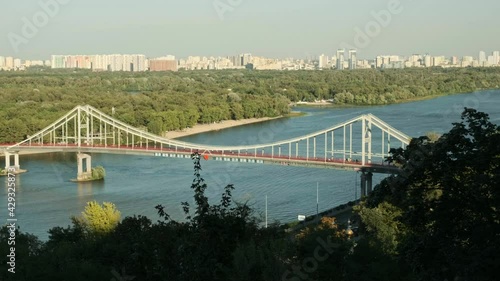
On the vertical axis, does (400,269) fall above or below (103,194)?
above

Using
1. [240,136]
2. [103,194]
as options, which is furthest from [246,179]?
[240,136]

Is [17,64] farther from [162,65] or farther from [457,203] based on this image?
[457,203]

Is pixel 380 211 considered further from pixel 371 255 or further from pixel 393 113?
pixel 393 113

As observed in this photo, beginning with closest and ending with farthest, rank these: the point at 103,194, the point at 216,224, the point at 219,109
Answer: the point at 216,224 → the point at 103,194 → the point at 219,109

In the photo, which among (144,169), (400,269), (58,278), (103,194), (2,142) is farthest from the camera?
(2,142)

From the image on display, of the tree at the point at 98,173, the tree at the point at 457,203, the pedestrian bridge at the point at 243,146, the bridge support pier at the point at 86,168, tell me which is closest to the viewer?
the tree at the point at 457,203

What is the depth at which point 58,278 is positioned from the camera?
11.5ft

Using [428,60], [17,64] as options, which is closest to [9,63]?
[17,64]

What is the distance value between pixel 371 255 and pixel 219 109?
52.7ft

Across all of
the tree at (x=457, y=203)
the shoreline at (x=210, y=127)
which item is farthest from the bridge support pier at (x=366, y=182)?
the shoreline at (x=210, y=127)

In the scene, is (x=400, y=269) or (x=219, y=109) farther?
(x=219, y=109)

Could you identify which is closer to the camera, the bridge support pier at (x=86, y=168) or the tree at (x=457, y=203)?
the tree at (x=457, y=203)

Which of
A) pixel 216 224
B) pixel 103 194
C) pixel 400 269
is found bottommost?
pixel 103 194

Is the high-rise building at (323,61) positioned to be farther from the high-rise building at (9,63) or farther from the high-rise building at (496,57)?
the high-rise building at (9,63)
